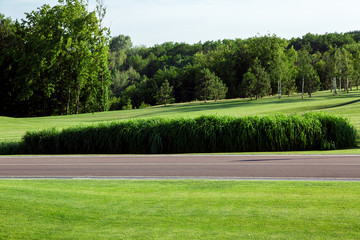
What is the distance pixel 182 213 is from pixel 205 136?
12.9 m

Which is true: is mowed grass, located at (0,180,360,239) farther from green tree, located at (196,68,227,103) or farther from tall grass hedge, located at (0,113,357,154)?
green tree, located at (196,68,227,103)

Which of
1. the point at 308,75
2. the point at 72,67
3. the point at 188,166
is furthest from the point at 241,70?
the point at 188,166

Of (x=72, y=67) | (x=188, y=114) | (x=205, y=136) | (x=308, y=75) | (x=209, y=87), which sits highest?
(x=72, y=67)

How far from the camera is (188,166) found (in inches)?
537

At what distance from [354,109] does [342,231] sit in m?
32.4

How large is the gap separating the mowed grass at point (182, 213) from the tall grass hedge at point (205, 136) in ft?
34.0

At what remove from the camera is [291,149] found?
1884 centimetres

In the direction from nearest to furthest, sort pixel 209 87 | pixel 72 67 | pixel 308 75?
pixel 72 67, pixel 308 75, pixel 209 87

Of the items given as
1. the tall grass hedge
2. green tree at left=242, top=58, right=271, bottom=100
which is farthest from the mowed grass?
green tree at left=242, top=58, right=271, bottom=100

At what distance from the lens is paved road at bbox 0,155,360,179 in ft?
38.6

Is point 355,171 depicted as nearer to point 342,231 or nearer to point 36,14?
point 342,231

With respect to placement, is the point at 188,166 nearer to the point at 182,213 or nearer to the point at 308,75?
the point at 182,213

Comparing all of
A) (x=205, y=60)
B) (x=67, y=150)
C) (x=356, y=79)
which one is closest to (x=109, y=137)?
(x=67, y=150)

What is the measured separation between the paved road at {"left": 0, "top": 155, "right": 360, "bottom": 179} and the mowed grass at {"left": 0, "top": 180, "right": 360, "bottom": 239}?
3290 mm
